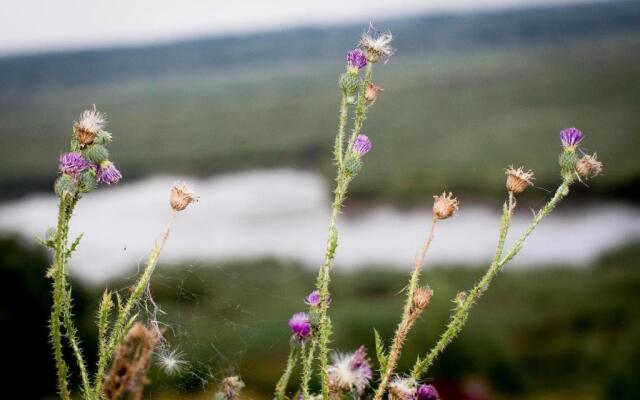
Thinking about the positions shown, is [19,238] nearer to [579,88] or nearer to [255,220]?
[255,220]

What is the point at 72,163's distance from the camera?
0.96 metres

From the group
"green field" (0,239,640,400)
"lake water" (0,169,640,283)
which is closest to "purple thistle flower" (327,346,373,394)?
"green field" (0,239,640,400)

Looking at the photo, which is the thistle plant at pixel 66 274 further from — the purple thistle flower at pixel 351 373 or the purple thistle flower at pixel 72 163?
the purple thistle flower at pixel 351 373

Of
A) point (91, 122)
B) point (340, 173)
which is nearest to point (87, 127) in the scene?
point (91, 122)

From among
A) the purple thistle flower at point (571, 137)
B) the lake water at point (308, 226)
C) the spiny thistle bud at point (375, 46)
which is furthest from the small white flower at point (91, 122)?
the lake water at point (308, 226)

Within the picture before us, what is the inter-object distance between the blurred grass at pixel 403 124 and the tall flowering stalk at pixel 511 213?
2760cm

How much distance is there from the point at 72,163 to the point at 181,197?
18 centimetres

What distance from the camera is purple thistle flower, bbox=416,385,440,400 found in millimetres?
1012

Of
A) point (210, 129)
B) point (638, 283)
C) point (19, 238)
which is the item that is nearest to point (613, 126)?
point (638, 283)

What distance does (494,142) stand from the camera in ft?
114

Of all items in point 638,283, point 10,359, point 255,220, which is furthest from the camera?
point 255,220

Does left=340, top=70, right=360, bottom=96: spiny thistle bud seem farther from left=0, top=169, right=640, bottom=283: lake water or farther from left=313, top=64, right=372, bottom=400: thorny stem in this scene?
left=0, top=169, right=640, bottom=283: lake water

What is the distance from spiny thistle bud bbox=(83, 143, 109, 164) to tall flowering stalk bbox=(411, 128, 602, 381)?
657mm

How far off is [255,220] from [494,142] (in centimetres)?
1532
